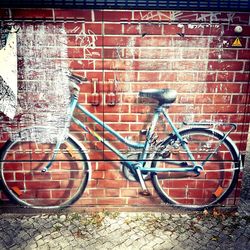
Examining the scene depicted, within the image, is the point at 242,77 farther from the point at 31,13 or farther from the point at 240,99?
the point at 31,13

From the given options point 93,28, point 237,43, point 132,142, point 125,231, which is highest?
point 93,28

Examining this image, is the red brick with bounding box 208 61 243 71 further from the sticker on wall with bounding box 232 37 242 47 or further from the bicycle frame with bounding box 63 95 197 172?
the bicycle frame with bounding box 63 95 197 172

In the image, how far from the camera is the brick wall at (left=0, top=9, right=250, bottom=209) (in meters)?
3.26

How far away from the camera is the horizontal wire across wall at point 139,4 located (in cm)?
319

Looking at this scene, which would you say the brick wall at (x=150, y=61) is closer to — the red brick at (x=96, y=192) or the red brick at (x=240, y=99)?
the red brick at (x=240, y=99)

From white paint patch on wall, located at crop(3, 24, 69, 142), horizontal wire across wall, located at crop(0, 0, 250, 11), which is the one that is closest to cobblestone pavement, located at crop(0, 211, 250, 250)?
white paint patch on wall, located at crop(3, 24, 69, 142)

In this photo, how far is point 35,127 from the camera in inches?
140

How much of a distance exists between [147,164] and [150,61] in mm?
1177

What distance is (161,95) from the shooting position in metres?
3.52

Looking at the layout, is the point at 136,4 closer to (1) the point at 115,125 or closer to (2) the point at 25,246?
(1) the point at 115,125

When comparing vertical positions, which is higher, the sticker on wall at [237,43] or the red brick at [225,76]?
the sticker on wall at [237,43]

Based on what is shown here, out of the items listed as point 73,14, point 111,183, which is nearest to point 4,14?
point 73,14

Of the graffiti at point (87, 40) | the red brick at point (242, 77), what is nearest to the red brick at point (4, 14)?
the graffiti at point (87, 40)

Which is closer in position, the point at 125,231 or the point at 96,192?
the point at 125,231
